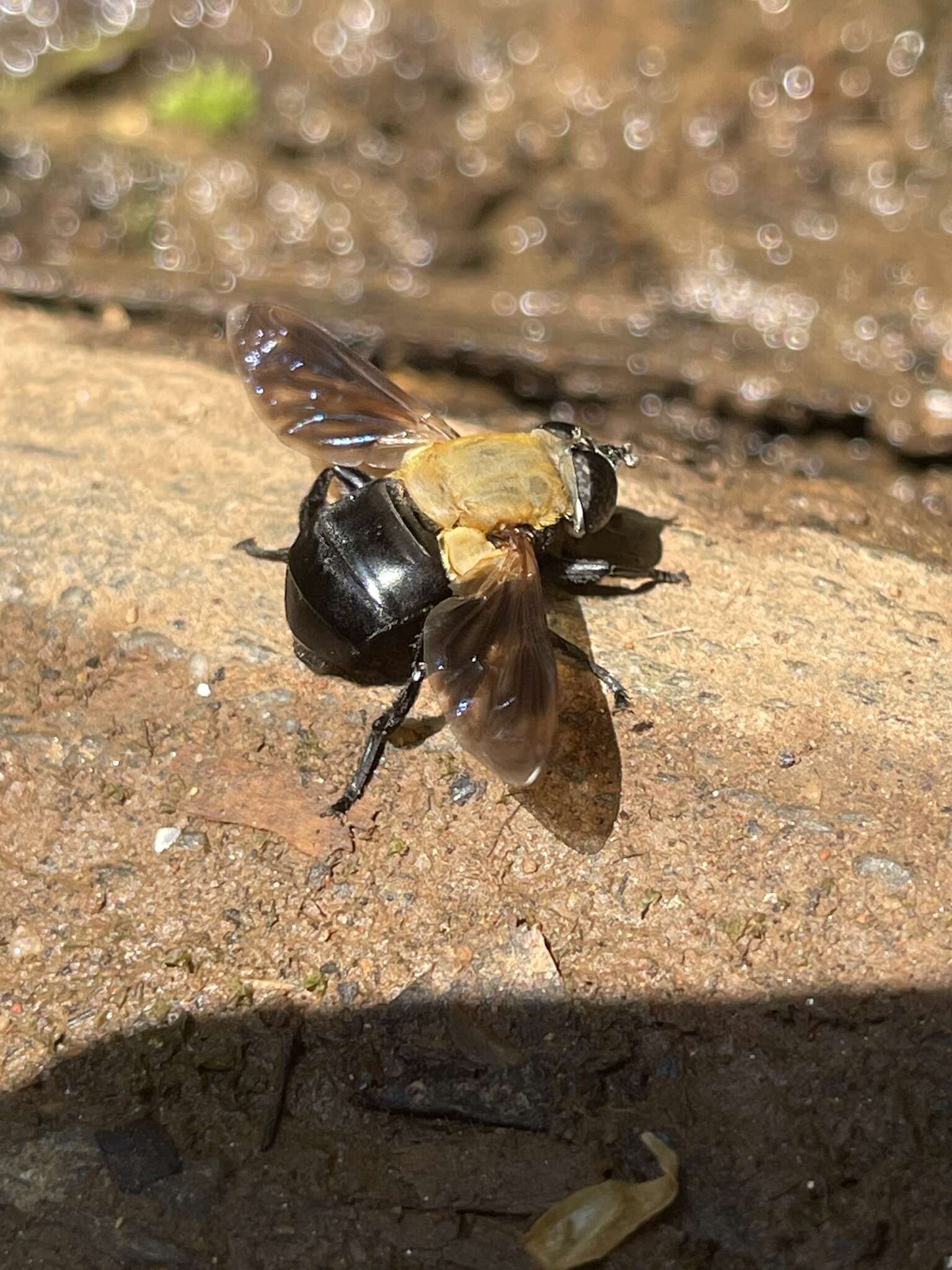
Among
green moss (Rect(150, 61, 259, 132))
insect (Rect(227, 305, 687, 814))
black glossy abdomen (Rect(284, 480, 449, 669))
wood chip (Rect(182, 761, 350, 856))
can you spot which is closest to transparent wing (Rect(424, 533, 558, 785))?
insect (Rect(227, 305, 687, 814))

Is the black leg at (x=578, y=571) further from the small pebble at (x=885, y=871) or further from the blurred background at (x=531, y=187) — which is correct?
the blurred background at (x=531, y=187)

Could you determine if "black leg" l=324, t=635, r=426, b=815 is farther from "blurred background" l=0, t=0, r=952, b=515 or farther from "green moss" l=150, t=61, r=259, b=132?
"green moss" l=150, t=61, r=259, b=132

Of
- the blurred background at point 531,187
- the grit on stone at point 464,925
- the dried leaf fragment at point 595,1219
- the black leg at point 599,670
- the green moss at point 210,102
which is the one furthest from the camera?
the green moss at point 210,102

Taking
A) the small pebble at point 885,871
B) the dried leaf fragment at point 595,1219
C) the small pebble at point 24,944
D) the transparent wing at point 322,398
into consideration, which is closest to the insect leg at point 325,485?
the transparent wing at point 322,398

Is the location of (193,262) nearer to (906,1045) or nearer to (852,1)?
(852,1)

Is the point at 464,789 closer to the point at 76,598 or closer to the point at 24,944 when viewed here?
the point at 24,944

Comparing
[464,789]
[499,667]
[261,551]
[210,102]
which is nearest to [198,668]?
[261,551]
